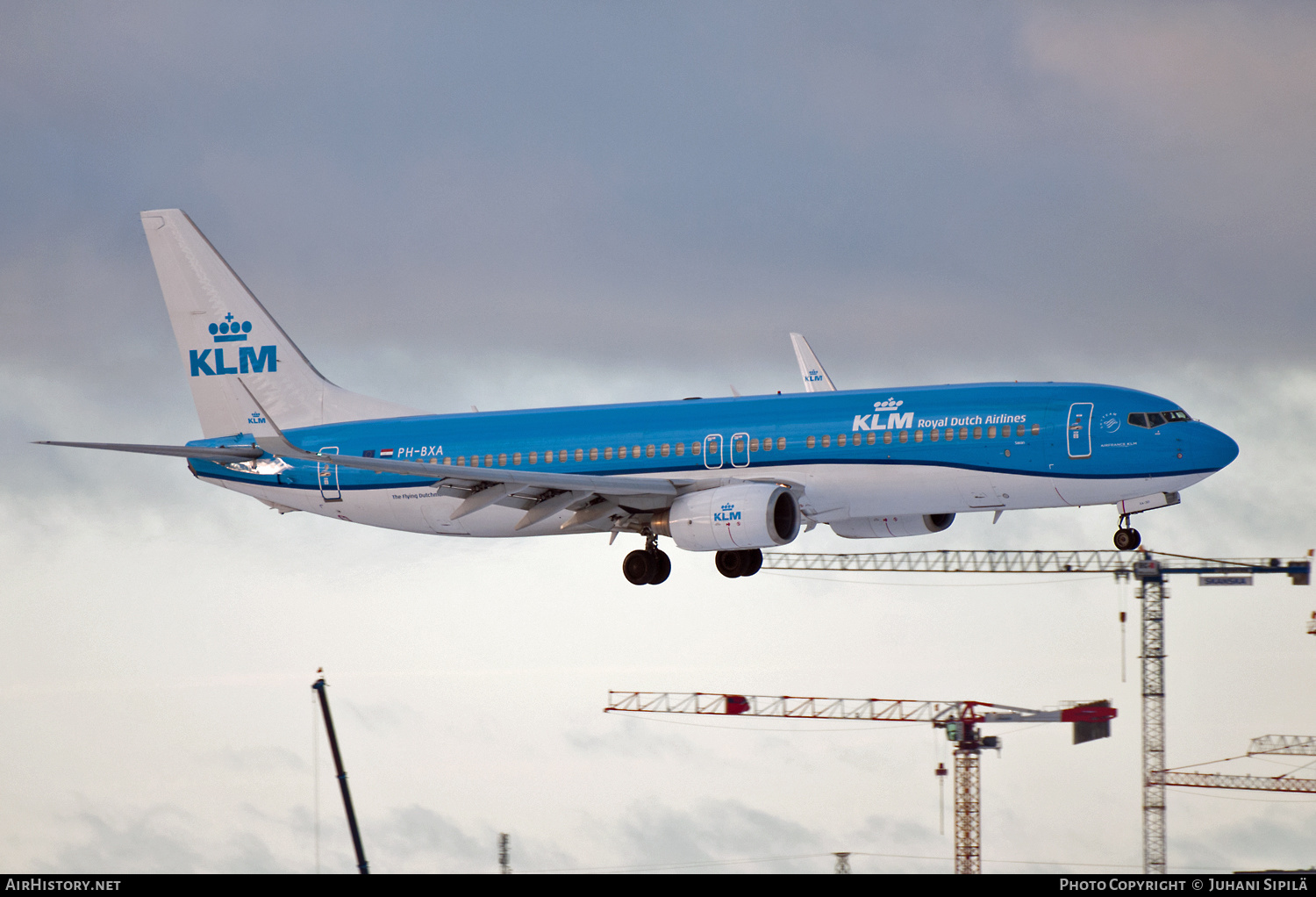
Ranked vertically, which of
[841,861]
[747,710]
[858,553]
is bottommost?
[841,861]

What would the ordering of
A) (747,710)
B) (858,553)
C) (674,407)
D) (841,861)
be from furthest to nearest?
(858,553) < (747,710) < (841,861) < (674,407)

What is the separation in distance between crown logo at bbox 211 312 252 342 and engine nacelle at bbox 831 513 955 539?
29.1m

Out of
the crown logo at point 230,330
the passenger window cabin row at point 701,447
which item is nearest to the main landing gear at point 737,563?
the passenger window cabin row at point 701,447

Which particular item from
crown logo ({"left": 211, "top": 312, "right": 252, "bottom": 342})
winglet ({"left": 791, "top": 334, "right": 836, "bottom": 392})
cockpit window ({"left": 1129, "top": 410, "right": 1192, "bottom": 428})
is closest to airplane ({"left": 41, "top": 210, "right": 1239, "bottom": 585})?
cockpit window ({"left": 1129, "top": 410, "right": 1192, "bottom": 428})

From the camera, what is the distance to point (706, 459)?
200 ft

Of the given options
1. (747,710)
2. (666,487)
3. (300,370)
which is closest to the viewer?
(666,487)

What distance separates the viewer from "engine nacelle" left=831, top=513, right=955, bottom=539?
6359cm

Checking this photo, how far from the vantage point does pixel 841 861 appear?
438 feet

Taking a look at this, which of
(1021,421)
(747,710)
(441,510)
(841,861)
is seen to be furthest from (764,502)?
(747,710)

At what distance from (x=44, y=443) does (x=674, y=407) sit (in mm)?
22804

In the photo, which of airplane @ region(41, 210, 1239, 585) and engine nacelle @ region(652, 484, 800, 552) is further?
engine nacelle @ region(652, 484, 800, 552)

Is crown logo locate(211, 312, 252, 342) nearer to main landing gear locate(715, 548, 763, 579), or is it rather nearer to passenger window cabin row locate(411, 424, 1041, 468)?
passenger window cabin row locate(411, 424, 1041, 468)

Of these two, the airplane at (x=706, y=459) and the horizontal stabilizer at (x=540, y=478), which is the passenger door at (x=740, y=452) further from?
the horizontal stabilizer at (x=540, y=478)
